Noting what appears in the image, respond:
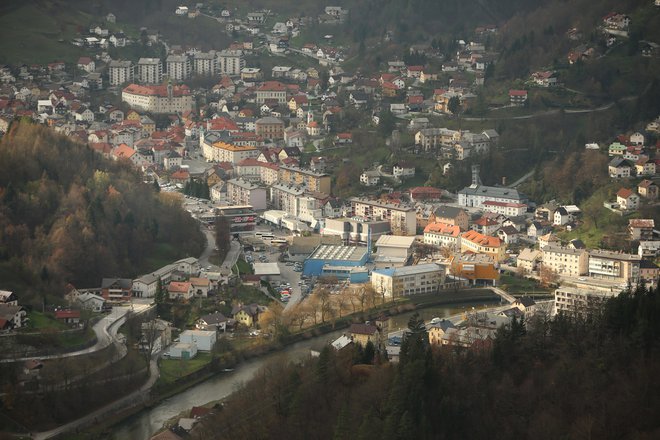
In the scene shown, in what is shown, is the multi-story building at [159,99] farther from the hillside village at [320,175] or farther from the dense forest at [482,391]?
the dense forest at [482,391]

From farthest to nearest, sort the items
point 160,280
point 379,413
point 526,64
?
point 526,64, point 160,280, point 379,413

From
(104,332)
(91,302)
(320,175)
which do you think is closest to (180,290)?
(91,302)

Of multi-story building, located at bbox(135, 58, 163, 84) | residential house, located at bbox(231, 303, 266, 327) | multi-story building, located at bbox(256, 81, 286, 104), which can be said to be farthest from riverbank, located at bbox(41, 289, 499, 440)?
multi-story building, located at bbox(135, 58, 163, 84)

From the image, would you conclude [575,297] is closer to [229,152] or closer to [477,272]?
[477,272]

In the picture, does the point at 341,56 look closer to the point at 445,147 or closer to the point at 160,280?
the point at 445,147

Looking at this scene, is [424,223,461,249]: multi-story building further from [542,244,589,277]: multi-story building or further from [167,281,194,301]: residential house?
[167,281,194,301]: residential house

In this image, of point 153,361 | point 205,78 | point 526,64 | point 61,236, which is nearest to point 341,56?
point 205,78
